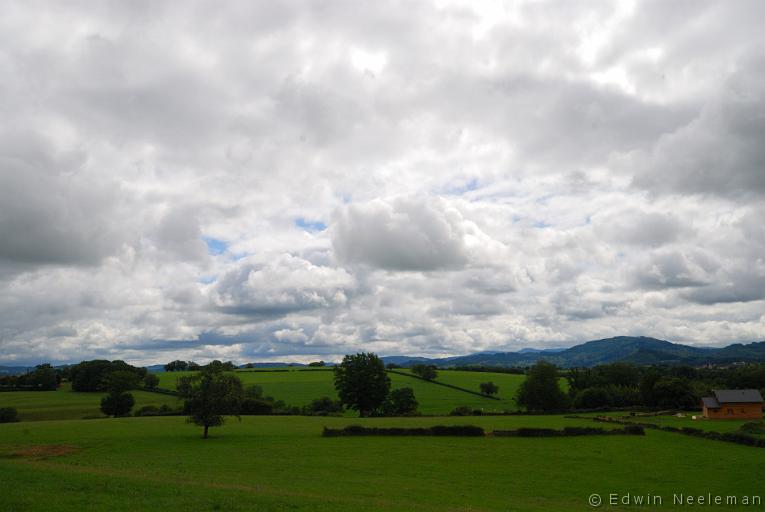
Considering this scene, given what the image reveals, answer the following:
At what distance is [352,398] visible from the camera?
316 ft

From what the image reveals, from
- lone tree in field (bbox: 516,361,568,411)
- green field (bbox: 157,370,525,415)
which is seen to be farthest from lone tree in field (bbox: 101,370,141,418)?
lone tree in field (bbox: 516,361,568,411)

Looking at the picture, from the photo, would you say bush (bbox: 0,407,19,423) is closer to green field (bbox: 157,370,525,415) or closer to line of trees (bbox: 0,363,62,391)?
green field (bbox: 157,370,525,415)

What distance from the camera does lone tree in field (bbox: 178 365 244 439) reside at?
2322 inches

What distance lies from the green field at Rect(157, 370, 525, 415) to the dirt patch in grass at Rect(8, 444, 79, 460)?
62871 millimetres

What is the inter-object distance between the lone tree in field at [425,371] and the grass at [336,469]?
88.5 m

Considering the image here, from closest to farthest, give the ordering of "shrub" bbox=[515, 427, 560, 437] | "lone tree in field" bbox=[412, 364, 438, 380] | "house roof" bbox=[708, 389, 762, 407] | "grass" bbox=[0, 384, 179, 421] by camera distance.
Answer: "shrub" bbox=[515, 427, 560, 437] → "house roof" bbox=[708, 389, 762, 407] → "grass" bbox=[0, 384, 179, 421] → "lone tree in field" bbox=[412, 364, 438, 380]

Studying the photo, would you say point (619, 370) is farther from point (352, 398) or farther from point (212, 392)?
point (212, 392)

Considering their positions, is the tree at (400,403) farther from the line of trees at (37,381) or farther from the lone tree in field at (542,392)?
the line of trees at (37,381)

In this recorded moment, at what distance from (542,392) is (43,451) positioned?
278 feet

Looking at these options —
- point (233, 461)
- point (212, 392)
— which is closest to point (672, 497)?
point (233, 461)

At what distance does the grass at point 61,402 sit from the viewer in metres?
91.3

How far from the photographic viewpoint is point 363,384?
9625cm

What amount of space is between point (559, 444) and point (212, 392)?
38133 mm

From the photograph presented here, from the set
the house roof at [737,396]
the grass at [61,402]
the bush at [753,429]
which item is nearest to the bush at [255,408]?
the grass at [61,402]
